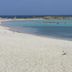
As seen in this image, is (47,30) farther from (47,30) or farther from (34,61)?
(34,61)

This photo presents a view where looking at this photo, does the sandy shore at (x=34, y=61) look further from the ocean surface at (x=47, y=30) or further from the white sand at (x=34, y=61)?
the ocean surface at (x=47, y=30)

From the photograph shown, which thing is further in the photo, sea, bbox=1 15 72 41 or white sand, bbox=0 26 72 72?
sea, bbox=1 15 72 41

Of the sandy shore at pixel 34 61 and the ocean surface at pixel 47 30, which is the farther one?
the ocean surface at pixel 47 30

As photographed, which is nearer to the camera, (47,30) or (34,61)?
(34,61)

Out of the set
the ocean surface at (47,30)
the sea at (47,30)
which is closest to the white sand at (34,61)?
the sea at (47,30)

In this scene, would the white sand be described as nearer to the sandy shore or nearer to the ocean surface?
the sandy shore

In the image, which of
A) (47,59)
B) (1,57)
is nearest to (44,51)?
(47,59)

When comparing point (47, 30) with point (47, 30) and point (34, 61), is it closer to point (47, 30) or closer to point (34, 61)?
point (47, 30)

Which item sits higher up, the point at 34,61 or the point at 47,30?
the point at 47,30

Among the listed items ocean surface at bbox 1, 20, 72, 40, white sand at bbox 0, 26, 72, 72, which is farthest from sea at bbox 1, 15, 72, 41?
white sand at bbox 0, 26, 72, 72

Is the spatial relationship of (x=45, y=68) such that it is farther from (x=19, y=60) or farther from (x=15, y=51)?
(x=15, y=51)

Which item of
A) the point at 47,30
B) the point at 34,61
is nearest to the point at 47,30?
the point at 47,30

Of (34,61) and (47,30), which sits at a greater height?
(47,30)

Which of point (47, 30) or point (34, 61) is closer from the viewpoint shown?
point (34, 61)
